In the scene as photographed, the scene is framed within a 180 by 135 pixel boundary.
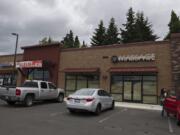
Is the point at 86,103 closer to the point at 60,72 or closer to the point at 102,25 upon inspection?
the point at 60,72

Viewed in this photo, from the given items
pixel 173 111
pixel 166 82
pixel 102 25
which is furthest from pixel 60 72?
pixel 102 25

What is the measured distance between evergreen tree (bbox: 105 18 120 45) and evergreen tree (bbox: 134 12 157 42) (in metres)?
4.64

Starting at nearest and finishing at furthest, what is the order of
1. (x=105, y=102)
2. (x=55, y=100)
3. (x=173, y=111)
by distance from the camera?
(x=173, y=111), (x=105, y=102), (x=55, y=100)

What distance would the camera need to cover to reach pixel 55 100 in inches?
751

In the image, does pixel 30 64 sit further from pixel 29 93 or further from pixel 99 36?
pixel 99 36

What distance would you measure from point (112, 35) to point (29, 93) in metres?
34.7

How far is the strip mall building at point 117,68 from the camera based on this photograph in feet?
64.3

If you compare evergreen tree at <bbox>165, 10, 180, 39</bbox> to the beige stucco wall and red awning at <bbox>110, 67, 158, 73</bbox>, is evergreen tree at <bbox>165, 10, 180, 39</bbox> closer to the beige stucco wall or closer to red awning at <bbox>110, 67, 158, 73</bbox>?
the beige stucco wall

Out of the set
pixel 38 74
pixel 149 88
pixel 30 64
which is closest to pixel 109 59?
pixel 149 88

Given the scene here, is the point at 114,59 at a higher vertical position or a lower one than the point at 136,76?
higher

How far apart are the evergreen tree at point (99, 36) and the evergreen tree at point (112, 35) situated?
111 cm

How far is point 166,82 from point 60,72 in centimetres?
1215

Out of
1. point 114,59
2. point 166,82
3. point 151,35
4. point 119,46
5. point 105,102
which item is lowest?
point 105,102

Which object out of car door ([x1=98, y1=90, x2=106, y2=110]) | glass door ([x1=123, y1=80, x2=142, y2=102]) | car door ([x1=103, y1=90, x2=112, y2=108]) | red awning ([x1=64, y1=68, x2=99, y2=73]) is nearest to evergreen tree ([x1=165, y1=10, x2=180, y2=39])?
glass door ([x1=123, y1=80, x2=142, y2=102])
